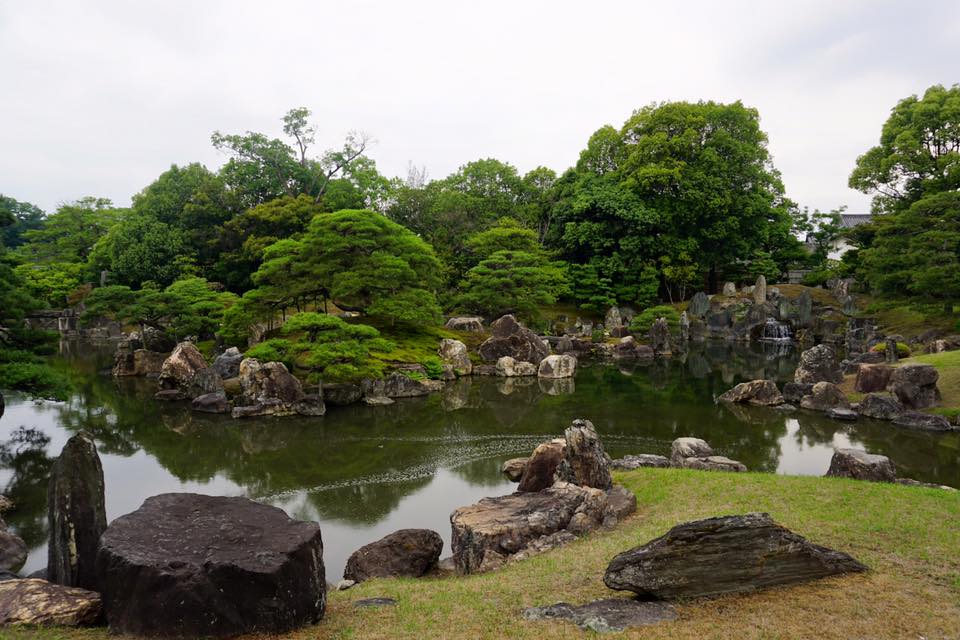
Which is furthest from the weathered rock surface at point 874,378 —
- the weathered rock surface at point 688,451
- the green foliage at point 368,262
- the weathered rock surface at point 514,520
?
the green foliage at point 368,262

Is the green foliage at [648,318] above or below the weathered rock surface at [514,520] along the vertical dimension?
above

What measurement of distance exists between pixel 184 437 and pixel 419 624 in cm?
1515

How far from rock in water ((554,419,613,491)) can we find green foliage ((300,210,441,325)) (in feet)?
54.2

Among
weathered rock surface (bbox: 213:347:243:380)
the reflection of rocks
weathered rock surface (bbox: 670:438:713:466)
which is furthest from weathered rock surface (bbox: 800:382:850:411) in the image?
weathered rock surface (bbox: 213:347:243:380)

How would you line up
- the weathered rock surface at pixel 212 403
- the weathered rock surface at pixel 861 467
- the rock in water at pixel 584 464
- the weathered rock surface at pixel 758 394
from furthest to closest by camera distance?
the weathered rock surface at pixel 758 394
the weathered rock surface at pixel 212 403
the weathered rock surface at pixel 861 467
the rock in water at pixel 584 464

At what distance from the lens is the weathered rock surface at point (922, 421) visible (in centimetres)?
1794

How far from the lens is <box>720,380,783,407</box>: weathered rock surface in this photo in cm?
2204

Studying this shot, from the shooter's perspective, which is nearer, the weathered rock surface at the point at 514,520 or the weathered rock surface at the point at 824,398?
the weathered rock surface at the point at 514,520

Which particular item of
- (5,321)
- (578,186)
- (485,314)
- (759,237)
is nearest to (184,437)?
(5,321)

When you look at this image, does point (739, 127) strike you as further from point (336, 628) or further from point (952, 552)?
point (336, 628)

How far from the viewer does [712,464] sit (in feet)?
44.7

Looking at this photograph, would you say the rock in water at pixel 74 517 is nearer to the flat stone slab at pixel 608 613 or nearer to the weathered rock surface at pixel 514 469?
the flat stone slab at pixel 608 613

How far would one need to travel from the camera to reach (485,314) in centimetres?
3931

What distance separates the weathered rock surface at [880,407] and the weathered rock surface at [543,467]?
13711 millimetres
